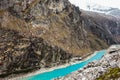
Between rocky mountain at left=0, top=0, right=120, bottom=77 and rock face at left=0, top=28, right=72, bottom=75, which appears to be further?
rocky mountain at left=0, top=0, right=120, bottom=77

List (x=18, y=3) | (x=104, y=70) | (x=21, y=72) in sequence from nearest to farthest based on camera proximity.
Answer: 1. (x=104, y=70)
2. (x=21, y=72)
3. (x=18, y=3)

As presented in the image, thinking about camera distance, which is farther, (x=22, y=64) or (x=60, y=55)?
(x=60, y=55)

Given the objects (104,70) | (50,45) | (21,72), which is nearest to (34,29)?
(50,45)

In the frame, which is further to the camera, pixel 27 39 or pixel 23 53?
pixel 27 39

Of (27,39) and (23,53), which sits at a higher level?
(27,39)

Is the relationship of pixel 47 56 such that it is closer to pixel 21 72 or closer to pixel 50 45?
pixel 50 45

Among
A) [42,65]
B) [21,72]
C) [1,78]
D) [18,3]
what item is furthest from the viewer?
[18,3]

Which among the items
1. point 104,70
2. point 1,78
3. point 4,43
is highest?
point 104,70

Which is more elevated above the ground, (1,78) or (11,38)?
(11,38)

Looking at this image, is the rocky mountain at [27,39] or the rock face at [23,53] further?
the rocky mountain at [27,39]
